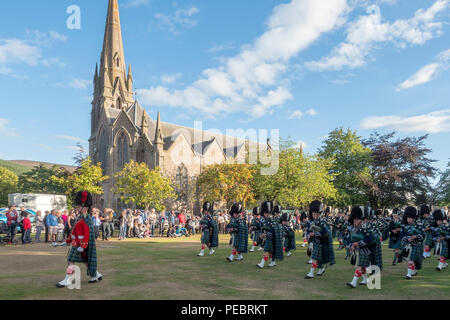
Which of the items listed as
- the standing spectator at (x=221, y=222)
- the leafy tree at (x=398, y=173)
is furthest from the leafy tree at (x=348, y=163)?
the standing spectator at (x=221, y=222)

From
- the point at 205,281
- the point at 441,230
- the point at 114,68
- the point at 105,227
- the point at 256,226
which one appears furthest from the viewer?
the point at 114,68

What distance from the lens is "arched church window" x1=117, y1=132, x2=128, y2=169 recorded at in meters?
52.2

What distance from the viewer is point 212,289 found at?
27.4ft

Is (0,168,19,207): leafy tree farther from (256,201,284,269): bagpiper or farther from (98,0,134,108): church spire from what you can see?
(256,201,284,269): bagpiper

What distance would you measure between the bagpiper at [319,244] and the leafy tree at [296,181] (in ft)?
97.2

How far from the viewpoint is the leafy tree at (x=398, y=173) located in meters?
46.7

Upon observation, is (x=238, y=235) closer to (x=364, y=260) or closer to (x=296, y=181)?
(x=364, y=260)

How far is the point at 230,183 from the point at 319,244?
31749 mm

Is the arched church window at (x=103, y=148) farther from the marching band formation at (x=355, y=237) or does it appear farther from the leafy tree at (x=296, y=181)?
the marching band formation at (x=355, y=237)

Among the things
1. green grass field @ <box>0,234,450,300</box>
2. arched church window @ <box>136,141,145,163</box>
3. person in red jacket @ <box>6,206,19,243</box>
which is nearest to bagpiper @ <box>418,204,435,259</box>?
green grass field @ <box>0,234,450,300</box>

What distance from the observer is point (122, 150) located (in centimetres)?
5288

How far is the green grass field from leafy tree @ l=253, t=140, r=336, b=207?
26.7 meters

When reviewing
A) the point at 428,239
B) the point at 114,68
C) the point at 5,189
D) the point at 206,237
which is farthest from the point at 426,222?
the point at 5,189
